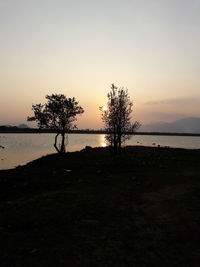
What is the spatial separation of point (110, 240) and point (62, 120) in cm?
3614

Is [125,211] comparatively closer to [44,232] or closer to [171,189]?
[44,232]

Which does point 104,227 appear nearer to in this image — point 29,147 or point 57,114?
point 57,114

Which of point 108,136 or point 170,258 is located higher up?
point 108,136

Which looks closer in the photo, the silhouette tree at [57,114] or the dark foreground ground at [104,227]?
the dark foreground ground at [104,227]

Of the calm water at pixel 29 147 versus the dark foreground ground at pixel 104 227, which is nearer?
the dark foreground ground at pixel 104 227

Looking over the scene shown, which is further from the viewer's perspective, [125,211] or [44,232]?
[125,211]

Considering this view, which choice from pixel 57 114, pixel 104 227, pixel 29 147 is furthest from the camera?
pixel 29 147

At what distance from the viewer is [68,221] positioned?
10453 millimetres

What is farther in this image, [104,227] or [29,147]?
[29,147]

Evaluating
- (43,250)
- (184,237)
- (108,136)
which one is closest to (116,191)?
(184,237)

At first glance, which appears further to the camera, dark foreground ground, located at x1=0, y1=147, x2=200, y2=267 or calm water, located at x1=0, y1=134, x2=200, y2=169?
calm water, located at x1=0, y1=134, x2=200, y2=169

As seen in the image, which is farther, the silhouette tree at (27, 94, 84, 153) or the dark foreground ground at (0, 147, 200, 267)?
the silhouette tree at (27, 94, 84, 153)

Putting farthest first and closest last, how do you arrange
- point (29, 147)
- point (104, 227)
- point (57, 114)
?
point (29, 147) → point (57, 114) → point (104, 227)

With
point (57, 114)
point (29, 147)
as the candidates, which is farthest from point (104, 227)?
point (29, 147)
